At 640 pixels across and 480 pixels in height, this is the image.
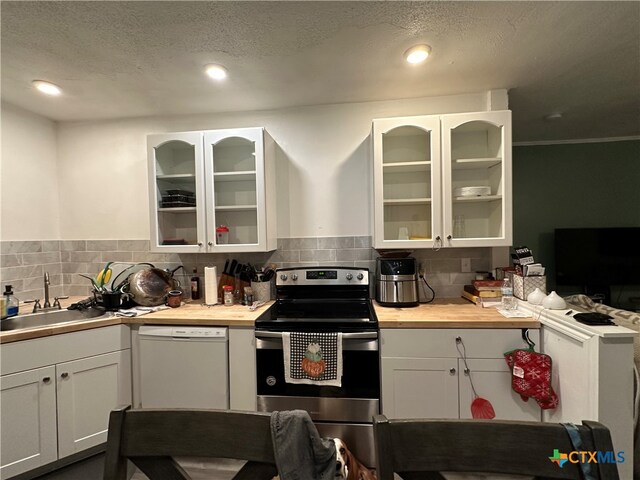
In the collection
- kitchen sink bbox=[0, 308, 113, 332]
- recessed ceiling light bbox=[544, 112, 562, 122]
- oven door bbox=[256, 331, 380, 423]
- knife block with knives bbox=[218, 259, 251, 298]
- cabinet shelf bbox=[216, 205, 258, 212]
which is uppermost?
recessed ceiling light bbox=[544, 112, 562, 122]

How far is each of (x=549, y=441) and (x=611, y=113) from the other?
3154 millimetres

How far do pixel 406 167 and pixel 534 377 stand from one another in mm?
1446

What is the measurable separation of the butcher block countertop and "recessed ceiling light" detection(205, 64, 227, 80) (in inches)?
70.8

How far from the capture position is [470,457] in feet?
1.99

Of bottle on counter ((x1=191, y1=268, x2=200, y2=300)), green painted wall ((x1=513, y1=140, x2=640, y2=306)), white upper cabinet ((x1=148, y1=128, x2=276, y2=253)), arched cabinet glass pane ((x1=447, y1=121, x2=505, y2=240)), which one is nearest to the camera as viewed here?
arched cabinet glass pane ((x1=447, y1=121, x2=505, y2=240))

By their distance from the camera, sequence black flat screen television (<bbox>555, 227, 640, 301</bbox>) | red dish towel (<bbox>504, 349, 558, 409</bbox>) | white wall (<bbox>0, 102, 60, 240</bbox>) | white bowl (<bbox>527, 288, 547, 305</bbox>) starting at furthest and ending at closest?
black flat screen television (<bbox>555, 227, 640, 301</bbox>) → white wall (<bbox>0, 102, 60, 240</bbox>) → white bowl (<bbox>527, 288, 547, 305</bbox>) → red dish towel (<bbox>504, 349, 558, 409</bbox>)

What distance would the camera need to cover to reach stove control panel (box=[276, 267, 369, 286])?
2016 mm

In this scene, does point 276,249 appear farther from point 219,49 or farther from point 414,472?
point 414,472

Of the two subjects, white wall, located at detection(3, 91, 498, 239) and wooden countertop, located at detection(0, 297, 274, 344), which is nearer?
wooden countertop, located at detection(0, 297, 274, 344)

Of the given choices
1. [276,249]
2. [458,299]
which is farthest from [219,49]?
[458,299]

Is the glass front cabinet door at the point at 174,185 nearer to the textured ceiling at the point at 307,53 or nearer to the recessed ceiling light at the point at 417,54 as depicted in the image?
the textured ceiling at the point at 307,53

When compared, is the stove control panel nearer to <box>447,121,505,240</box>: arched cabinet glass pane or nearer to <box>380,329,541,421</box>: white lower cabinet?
<box>380,329,541,421</box>: white lower cabinet

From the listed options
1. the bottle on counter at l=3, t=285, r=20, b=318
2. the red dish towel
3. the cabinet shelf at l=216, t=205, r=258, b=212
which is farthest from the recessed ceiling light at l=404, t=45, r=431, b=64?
the bottle on counter at l=3, t=285, r=20, b=318

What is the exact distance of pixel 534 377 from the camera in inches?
56.3
